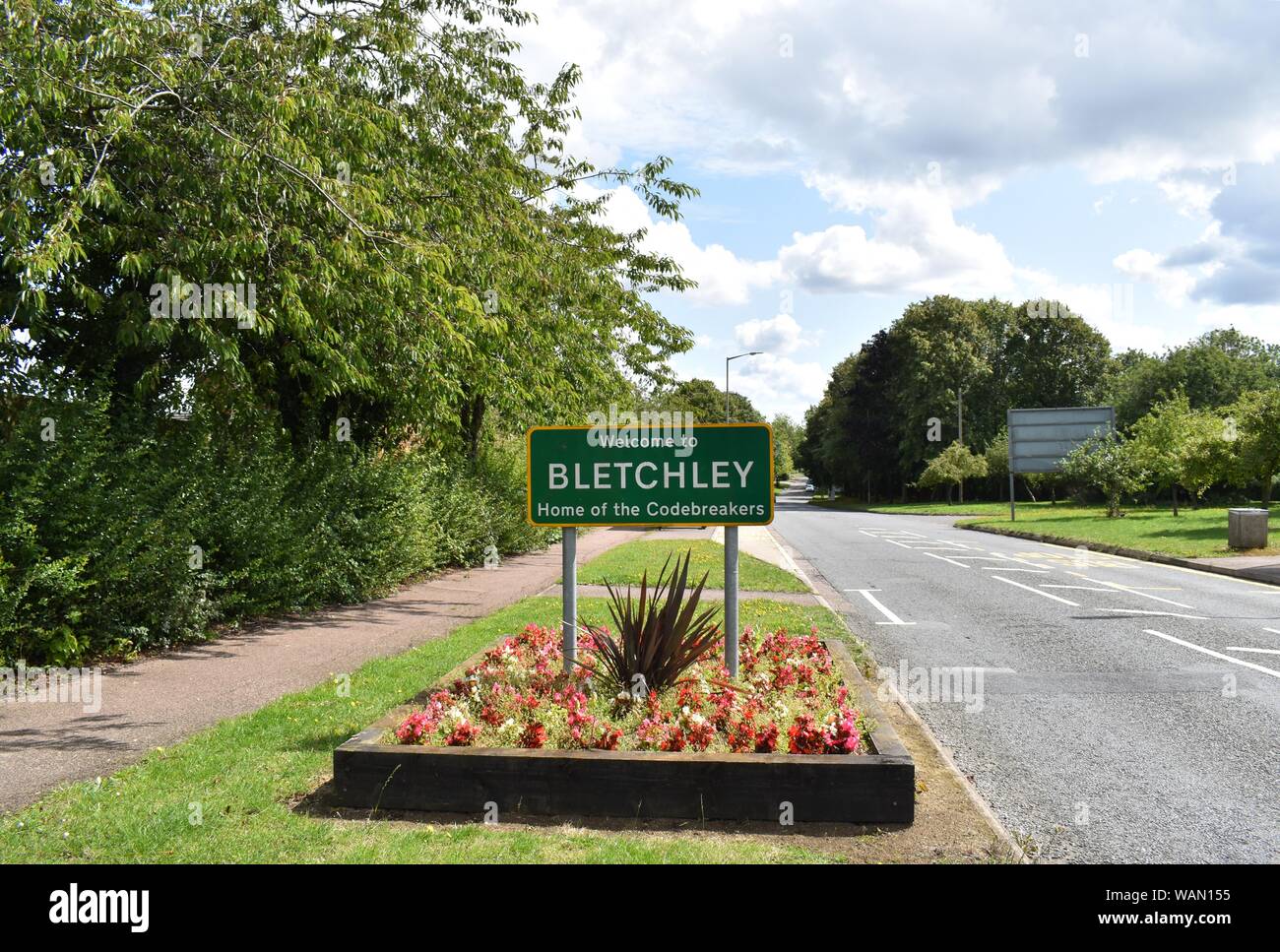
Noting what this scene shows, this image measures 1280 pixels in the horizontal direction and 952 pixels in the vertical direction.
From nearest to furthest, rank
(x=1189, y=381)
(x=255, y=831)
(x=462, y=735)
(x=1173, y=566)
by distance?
(x=255, y=831), (x=462, y=735), (x=1173, y=566), (x=1189, y=381)

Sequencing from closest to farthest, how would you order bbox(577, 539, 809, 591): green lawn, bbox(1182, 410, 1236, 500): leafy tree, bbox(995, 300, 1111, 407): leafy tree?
bbox(577, 539, 809, 591): green lawn, bbox(1182, 410, 1236, 500): leafy tree, bbox(995, 300, 1111, 407): leafy tree

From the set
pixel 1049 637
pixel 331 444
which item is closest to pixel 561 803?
pixel 1049 637

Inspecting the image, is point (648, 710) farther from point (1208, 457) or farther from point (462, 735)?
point (1208, 457)

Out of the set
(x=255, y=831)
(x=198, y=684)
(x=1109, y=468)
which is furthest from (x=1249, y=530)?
(x=255, y=831)

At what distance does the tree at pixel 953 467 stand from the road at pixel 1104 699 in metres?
43.1

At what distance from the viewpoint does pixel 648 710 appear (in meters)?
5.25

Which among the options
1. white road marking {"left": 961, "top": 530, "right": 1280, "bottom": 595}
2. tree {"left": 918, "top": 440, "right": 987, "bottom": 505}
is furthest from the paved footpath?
tree {"left": 918, "top": 440, "right": 987, "bottom": 505}

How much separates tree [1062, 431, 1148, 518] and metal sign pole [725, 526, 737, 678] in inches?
1331

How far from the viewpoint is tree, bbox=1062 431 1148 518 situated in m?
35.8

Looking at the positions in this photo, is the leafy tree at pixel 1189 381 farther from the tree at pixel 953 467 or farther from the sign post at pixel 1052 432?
the sign post at pixel 1052 432

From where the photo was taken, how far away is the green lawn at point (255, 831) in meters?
3.81

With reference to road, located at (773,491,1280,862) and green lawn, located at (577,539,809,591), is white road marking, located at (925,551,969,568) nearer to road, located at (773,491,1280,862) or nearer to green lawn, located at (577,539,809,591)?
road, located at (773,491,1280,862)

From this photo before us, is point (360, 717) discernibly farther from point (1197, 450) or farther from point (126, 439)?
point (1197, 450)
